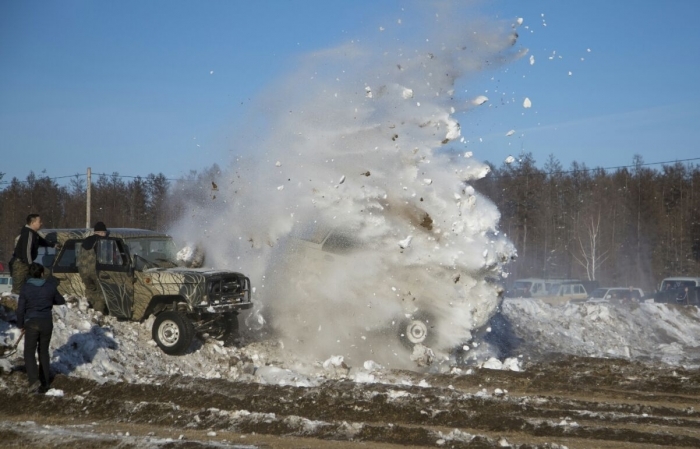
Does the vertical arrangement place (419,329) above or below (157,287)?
below

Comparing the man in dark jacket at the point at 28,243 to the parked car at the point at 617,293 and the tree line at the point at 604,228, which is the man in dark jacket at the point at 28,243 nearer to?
the parked car at the point at 617,293

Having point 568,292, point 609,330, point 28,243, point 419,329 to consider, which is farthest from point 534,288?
point 28,243

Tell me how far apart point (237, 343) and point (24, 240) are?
4501mm

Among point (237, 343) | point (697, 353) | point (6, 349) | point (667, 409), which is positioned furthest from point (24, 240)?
point (697, 353)

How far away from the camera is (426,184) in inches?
571

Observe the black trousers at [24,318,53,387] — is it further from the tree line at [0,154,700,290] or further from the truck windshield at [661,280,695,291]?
the tree line at [0,154,700,290]

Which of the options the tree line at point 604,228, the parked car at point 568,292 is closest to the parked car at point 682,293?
the parked car at point 568,292

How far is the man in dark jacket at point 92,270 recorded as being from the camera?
13719mm

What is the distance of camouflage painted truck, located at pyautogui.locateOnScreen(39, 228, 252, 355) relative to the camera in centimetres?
1314

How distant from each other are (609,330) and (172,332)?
14.9 metres

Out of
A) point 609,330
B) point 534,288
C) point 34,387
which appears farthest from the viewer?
point 534,288

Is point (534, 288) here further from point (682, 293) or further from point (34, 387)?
point (34, 387)

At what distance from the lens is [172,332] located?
516 inches

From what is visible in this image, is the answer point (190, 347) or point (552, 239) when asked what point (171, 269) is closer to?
point (190, 347)
